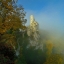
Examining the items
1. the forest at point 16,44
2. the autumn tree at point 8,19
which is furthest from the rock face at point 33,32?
the autumn tree at point 8,19

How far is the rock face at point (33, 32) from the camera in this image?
50.9m

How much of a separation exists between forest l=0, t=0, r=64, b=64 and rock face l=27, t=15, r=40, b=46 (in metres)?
0.66

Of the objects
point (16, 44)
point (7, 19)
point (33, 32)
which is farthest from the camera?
point (33, 32)

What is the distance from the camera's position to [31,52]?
45781 millimetres

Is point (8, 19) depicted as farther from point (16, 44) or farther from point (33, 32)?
point (33, 32)

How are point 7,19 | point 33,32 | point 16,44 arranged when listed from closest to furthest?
point 7,19
point 16,44
point 33,32

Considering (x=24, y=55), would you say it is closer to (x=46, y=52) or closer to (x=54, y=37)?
(x=46, y=52)

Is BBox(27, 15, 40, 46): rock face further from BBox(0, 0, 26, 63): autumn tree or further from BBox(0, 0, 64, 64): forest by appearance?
BBox(0, 0, 26, 63): autumn tree

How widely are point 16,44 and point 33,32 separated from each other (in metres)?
11.5

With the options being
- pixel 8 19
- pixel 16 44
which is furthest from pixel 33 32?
pixel 8 19

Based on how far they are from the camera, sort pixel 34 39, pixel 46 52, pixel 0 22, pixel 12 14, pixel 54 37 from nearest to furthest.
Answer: pixel 0 22, pixel 12 14, pixel 46 52, pixel 34 39, pixel 54 37

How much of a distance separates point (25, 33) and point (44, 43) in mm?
4807

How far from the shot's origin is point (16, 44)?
140 feet

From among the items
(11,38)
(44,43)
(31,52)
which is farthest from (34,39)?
(11,38)
